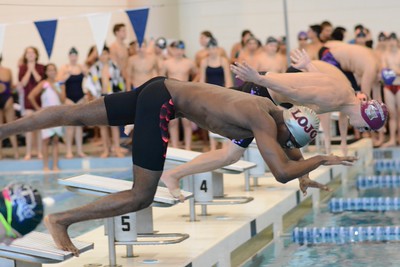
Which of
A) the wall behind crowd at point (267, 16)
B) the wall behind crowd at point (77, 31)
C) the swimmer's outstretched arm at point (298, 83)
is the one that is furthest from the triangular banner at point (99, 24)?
the wall behind crowd at point (267, 16)

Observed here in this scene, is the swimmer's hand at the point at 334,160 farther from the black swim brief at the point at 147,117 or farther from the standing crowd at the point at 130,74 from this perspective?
the standing crowd at the point at 130,74

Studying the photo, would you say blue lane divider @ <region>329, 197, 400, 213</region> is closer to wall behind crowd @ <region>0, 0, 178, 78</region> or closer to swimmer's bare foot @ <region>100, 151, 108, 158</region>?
wall behind crowd @ <region>0, 0, 178, 78</region>

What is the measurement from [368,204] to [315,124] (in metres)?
3.68

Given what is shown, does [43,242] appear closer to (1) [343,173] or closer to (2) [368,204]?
(2) [368,204]

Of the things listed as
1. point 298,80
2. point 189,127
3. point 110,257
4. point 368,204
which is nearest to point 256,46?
point 189,127

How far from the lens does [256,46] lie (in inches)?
506

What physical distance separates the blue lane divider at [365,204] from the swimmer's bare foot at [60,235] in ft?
13.0

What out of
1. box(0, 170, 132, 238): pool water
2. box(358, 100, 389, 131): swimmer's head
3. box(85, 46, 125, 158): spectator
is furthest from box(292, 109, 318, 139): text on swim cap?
box(85, 46, 125, 158): spectator

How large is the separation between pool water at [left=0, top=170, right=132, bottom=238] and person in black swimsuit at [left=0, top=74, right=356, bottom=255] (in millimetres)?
2612

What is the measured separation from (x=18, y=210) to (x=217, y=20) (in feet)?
40.7

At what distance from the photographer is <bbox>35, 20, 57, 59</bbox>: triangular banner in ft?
31.1

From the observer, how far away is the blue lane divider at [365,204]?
28.2 ft

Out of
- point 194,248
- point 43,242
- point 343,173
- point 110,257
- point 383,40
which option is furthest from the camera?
point 383,40

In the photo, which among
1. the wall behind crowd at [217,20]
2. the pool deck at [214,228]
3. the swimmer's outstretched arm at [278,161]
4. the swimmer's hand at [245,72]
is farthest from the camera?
the wall behind crowd at [217,20]
